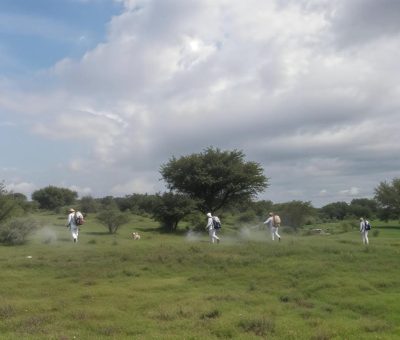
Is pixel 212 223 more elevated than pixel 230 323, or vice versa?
pixel 212 223

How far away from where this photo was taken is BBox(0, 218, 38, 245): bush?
33750mm

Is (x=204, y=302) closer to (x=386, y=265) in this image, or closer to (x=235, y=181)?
(x=386, y=265)

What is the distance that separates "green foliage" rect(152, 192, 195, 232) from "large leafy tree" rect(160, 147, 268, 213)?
285cm

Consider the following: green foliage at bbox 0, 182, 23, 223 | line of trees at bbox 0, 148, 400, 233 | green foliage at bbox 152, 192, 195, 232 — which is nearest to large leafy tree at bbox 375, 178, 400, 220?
line of trees at bbox 0, 148, 400, 233

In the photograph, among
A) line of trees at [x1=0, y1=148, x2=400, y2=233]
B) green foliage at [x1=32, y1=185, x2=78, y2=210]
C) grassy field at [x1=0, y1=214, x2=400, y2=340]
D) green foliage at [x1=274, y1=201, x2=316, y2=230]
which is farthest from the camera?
green foliage at [x1=32, y1=185, x2=78, y2=210]

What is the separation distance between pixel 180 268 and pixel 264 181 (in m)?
36.9

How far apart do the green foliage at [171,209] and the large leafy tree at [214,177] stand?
9.36 feet

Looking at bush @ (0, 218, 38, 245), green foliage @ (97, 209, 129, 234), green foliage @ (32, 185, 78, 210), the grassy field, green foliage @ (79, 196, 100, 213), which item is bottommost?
the grassy field

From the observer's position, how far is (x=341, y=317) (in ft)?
48.9

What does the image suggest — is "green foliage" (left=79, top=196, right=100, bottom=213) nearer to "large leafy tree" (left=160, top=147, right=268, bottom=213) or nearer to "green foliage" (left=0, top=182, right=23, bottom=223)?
"large leafy tree" (left=160, top=147, right=268, bottom=213)

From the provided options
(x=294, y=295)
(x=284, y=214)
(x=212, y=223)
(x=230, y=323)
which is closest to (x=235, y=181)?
(x=284, y=214)

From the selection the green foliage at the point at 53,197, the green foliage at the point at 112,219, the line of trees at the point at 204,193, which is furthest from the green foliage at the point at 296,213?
the green foliage at the point at 53,197

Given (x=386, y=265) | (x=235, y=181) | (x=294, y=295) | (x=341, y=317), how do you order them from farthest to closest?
(x=235, y=181) → (x=386, y=265) → (x=294, y=295) → (x=341, y=317)

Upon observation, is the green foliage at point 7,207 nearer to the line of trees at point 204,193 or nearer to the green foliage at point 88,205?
the line of trees at point 204,193
